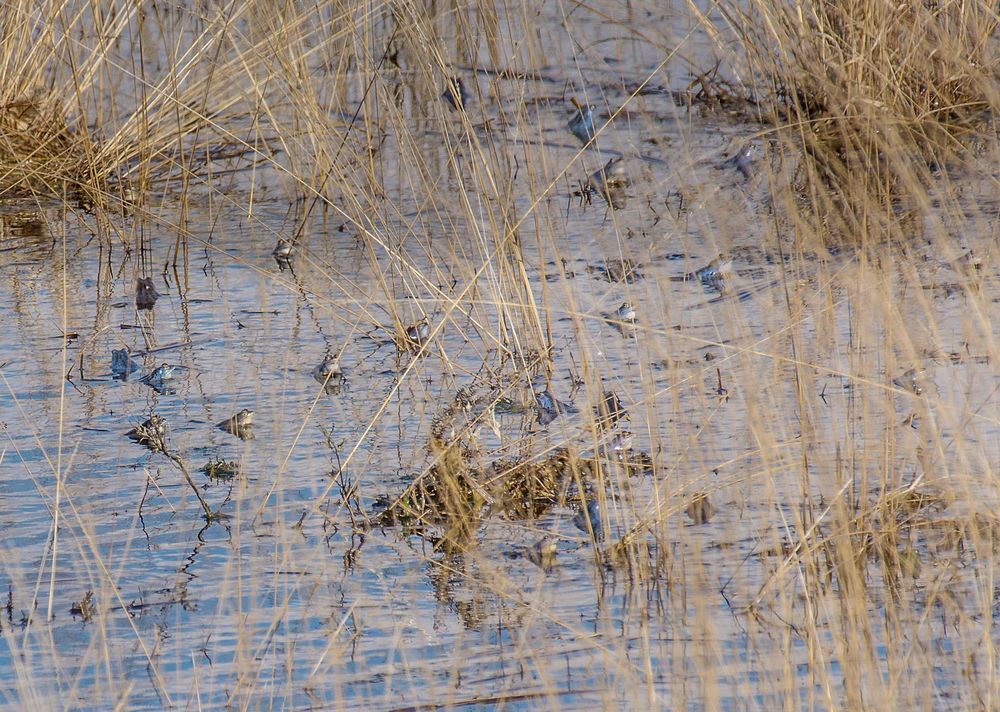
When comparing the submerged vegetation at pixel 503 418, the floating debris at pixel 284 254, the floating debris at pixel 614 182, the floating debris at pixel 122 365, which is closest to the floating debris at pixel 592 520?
the submerged vegetation at pixel 503 418

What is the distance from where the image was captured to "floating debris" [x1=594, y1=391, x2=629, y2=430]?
2893 millimetres

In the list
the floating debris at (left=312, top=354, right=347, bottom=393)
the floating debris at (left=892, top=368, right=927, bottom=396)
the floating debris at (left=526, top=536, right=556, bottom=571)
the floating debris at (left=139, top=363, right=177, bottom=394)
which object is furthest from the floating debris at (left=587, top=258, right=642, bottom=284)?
the floating debris at (left=526, top=536, right=556, bottom=571)

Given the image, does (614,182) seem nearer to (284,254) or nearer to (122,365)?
(284,254)

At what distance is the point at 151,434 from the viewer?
3.09m

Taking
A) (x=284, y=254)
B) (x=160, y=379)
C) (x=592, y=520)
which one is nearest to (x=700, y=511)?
(x=592, y=520)

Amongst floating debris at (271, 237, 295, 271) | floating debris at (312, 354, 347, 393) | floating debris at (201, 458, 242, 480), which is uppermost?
floating debris at (271, 237, 295, 271)

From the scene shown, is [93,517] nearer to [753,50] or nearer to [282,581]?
[282,581]

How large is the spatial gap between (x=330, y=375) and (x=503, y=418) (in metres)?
0.47

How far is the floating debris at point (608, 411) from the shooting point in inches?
114

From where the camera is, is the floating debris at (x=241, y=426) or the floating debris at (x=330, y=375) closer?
the floating debris at (x=241, y=426)

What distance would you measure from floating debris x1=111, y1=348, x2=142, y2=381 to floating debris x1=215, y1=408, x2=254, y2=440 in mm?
500

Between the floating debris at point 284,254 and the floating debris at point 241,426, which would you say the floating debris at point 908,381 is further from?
the floating debris at point 284,254

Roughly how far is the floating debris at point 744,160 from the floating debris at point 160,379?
2.32 metres

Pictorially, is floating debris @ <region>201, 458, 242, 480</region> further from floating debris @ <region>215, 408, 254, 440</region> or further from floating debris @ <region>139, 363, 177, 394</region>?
floating debris @ <region>139, 363, 177, 394</region>
